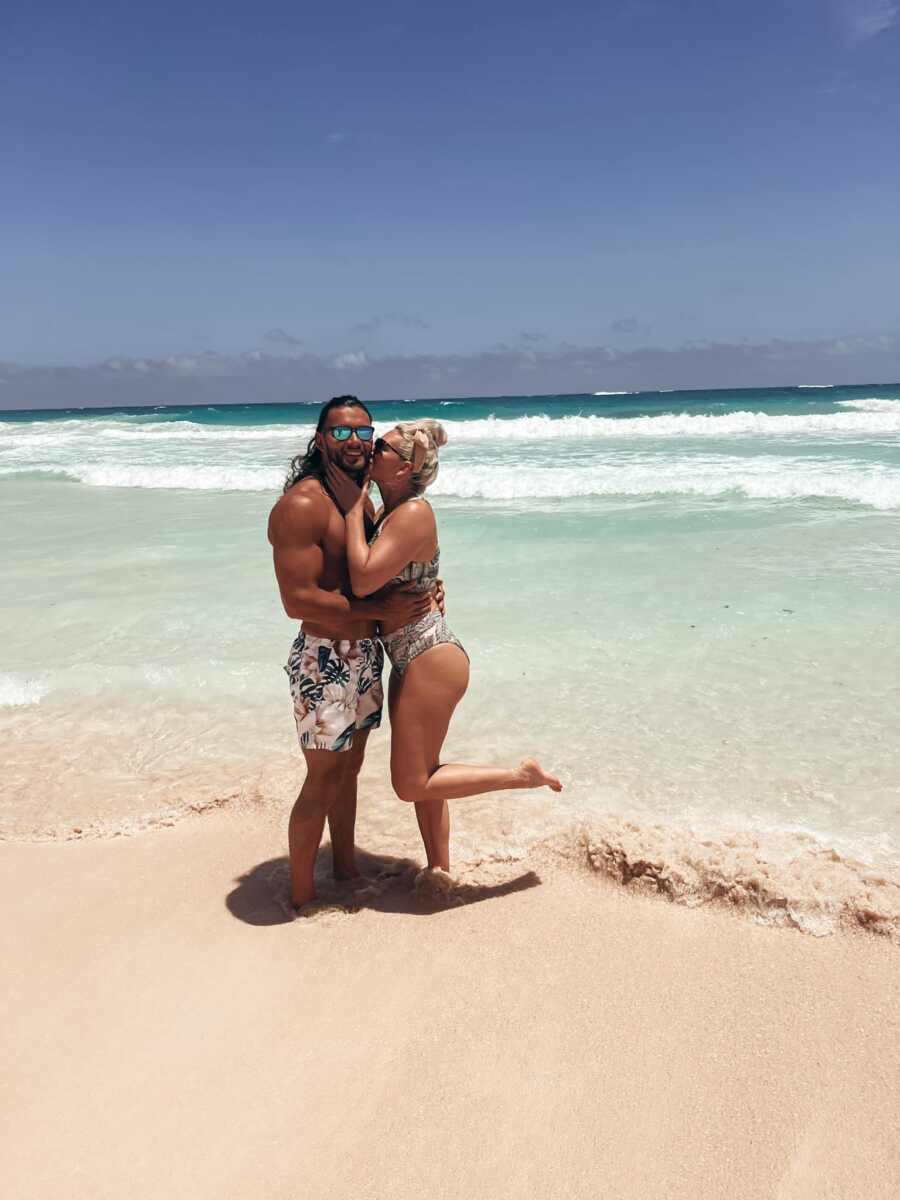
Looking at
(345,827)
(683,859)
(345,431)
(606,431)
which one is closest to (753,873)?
(683,859)

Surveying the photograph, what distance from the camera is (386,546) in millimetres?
2914

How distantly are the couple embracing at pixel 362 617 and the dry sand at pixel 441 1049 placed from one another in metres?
0.47

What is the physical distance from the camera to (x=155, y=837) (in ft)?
12.6

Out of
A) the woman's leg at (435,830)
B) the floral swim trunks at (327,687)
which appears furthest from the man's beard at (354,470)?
the woman's leg at (435,830)

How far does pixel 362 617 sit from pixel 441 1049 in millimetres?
1446

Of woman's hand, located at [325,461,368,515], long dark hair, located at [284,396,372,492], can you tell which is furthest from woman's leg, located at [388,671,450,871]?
long dark hair, located at [284,396,372,492]

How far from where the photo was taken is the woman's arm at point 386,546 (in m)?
2.90

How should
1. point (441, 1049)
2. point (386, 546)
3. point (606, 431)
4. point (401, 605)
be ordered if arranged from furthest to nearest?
point (606, 431), point (401, 605), point (386, 546), point (441, 1049)

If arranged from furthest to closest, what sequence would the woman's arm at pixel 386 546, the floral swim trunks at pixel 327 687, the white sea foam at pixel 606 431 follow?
the white sea foam at pixel 606 431 → the floral swim trunks at pixel 327 687 → the woman's arm at pixel 386 546

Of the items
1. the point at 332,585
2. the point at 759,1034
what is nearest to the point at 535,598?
the point at 332,585

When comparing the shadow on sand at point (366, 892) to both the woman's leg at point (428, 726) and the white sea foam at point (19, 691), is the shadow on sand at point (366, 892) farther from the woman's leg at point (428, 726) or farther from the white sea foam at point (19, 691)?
the white sea foam at point (19, 691)

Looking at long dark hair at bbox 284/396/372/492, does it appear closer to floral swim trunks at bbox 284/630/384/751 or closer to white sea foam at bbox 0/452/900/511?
floral swim trunks at bbox 284/630/384/751

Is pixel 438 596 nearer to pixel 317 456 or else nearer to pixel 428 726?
pixel 428 726

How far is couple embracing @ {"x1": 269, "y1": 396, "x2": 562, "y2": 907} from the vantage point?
9.70 feet
